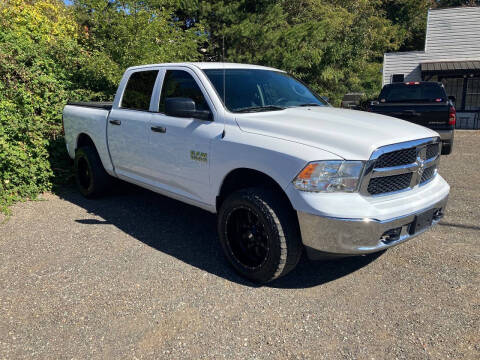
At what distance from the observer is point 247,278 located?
3547mm

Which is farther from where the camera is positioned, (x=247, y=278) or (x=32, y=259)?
(x=32, y=259)

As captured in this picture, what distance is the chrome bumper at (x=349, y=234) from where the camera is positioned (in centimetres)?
289

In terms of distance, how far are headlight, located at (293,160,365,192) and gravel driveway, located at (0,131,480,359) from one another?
0.96m

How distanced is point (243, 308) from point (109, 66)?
6.09m

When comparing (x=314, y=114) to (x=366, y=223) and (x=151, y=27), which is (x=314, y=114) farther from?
(x=151, y=27)

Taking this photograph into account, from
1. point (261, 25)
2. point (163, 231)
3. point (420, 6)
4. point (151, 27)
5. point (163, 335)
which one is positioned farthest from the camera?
point (420, 6)

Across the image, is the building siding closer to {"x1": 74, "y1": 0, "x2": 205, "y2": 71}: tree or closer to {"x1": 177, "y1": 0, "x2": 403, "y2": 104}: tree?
{"x1": 177, "y1": 0, "x2": 403, "y2": 104}: tree

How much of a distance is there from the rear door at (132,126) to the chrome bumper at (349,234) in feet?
7.61

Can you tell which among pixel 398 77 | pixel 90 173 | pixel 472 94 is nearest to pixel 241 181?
pixel 90 173

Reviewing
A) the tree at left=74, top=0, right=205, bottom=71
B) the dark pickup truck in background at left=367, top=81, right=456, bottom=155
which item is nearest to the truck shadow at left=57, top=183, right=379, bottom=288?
the tree at left=74, top=0, right=205, bottom=71

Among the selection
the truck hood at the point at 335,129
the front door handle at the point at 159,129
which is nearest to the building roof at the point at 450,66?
the truck hood at the point at 335,129

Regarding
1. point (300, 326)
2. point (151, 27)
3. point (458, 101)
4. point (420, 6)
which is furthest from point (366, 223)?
point (420, 6)

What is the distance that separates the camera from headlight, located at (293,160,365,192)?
293 cm

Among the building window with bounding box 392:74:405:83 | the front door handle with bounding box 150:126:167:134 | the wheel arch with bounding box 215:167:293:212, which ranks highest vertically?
the building window with bounding box 392:74:405:83
